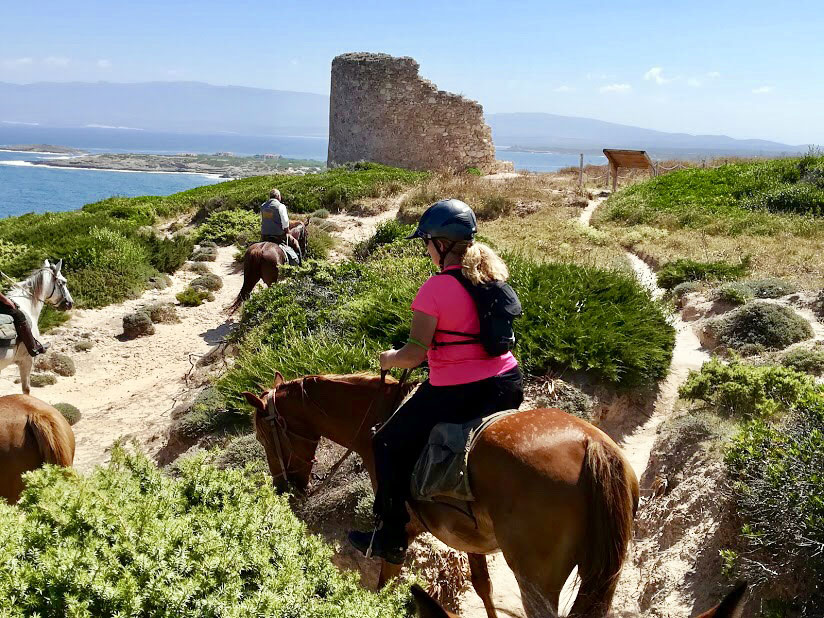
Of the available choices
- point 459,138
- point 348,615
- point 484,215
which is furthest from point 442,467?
point 459,138

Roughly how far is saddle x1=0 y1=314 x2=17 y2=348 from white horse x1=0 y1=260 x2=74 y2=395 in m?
0.09

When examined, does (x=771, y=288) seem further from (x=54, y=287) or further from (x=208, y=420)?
(x=54, y=287)

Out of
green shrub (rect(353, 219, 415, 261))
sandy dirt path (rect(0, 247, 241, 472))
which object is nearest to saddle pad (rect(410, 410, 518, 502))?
sandy dirt path (rect(0, 247, 241, 472))

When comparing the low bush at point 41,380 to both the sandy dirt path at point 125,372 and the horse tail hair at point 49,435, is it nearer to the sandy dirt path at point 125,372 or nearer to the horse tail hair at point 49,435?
the sandy dirt path at point 125,372

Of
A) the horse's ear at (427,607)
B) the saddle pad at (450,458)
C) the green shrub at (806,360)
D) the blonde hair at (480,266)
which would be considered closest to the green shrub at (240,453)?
the saddle pad at (450,458)

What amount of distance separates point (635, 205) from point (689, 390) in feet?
49.5

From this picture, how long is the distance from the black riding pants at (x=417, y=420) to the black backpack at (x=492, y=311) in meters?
0.28

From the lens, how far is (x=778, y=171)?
2227 cm

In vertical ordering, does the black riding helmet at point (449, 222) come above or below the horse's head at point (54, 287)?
above

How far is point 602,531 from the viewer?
3199mm

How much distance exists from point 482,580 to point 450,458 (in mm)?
1392

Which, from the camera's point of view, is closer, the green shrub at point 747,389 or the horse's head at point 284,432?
the horse's head at point 284,432

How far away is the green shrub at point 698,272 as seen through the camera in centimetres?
1270

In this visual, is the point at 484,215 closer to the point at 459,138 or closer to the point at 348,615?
the point at 459,138
